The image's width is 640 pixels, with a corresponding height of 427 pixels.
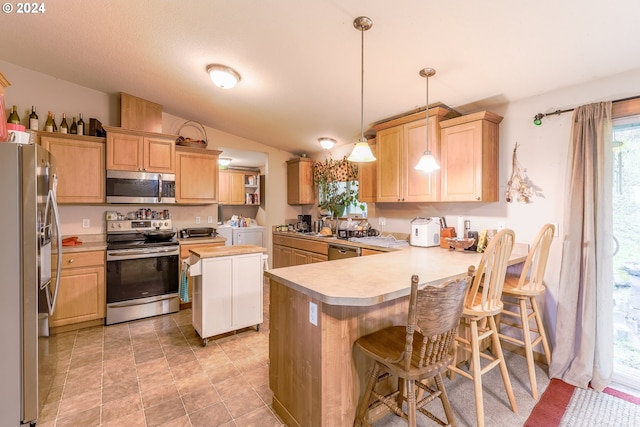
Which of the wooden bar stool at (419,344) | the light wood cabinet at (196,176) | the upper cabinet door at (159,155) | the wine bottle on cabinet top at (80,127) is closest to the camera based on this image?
the wooden bar stool at (419,344)

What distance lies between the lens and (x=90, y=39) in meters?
2.63

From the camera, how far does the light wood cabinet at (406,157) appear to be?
3.05 metres

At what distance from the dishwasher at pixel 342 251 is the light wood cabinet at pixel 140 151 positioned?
2.40 meters

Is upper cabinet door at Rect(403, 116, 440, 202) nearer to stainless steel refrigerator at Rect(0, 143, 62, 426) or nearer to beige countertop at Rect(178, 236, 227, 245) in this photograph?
beige countertop at Rect(178, 236, 227, 245)

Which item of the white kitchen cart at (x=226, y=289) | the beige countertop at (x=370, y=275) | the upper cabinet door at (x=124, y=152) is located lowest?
the white kitchen cart at (x=226, y=289)

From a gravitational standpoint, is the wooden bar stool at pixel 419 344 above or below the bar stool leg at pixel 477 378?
above

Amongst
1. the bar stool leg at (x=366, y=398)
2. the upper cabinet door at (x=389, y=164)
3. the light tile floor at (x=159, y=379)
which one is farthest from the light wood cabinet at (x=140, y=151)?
the bar stool leg at (x=366, y=398)

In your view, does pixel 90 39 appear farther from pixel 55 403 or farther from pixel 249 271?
pixel 55 403

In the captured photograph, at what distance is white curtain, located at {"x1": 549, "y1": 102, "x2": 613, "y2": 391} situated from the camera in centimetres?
216

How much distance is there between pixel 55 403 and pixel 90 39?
296 cm

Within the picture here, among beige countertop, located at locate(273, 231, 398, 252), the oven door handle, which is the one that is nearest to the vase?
beige countertop, located at locate(273, 231, 398, 252)

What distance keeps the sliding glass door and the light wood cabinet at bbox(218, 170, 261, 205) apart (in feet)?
19.7

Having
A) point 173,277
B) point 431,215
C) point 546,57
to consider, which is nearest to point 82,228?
point 173,277

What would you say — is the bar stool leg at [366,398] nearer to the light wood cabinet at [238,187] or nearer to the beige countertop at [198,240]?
the beige countertop at [198,240]
